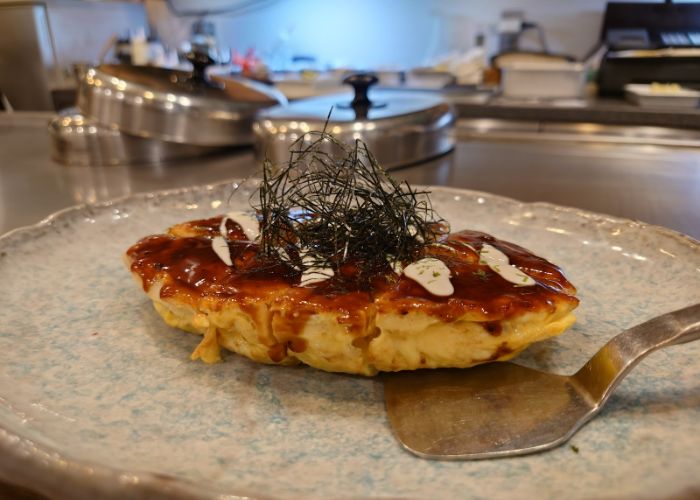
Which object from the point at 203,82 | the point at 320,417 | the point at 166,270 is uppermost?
the point at 203,82

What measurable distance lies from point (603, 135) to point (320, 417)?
2822 millimetres

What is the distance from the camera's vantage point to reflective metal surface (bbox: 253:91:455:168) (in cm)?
220

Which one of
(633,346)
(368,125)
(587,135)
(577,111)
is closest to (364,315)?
(633,346)

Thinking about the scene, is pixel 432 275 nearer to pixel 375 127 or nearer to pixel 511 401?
pixel 511 401

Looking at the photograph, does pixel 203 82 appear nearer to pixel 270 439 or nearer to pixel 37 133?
Result: pixel 37 133

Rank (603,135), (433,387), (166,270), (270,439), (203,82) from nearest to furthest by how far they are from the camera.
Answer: (270,439)
(433,387)
(166,270)
(203,82)
(603,135)

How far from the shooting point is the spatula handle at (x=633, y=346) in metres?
0.87

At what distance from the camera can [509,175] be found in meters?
2.31

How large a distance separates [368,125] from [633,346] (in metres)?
1.52

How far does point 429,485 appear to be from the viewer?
75 centimetres

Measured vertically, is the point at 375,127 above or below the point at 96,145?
above

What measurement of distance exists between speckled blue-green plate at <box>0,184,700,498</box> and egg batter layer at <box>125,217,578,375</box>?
0.20 feet

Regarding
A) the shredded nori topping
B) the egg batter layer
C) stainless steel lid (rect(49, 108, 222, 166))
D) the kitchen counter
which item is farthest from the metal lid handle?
the kitchen counter

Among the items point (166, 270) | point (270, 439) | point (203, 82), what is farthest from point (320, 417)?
point (203, 82)
